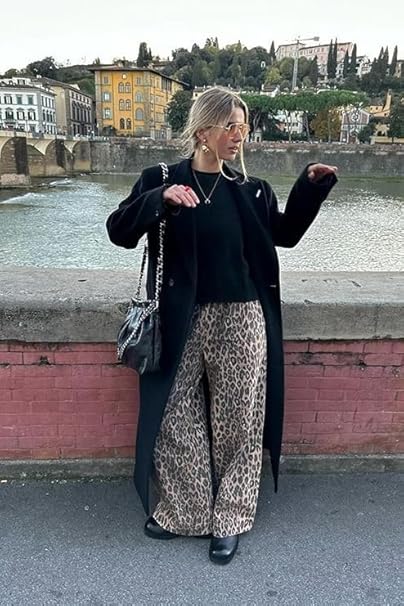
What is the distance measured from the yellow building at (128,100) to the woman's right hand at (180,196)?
239 feet

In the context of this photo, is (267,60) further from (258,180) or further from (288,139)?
(258,180)

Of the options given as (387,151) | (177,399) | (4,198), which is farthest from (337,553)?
(387,151)

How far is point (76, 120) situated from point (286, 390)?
84.4 metres

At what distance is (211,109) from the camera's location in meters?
1.67

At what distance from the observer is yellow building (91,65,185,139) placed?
72.3m

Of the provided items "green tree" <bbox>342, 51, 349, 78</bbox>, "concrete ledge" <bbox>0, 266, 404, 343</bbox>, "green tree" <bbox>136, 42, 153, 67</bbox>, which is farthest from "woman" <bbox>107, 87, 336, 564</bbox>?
"green tree" <bbox>342, 51, 349, 78</bbox>

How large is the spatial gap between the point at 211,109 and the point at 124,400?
3.78 feet

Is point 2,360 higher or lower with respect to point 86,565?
higher

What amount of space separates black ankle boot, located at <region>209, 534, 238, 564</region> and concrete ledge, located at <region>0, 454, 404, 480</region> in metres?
0.50

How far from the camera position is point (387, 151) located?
57.6 m

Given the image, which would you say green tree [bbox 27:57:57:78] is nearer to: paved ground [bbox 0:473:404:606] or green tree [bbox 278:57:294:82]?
green tree [bbox 278:57:294:82]

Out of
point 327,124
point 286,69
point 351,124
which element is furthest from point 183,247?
point 286,69

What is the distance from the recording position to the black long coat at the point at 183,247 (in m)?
1.72

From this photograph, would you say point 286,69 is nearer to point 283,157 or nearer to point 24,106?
point 24,106
